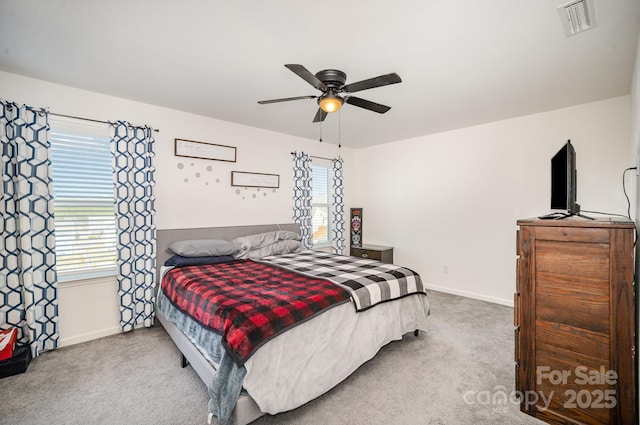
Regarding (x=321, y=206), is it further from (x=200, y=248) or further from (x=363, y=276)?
(x=363, y=276)

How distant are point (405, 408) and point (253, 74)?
2885mm

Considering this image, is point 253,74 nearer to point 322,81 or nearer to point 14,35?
point 322,81

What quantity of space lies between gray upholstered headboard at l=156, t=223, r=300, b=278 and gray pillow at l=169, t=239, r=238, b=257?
115 mm

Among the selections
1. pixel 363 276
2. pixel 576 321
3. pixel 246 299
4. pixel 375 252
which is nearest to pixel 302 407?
pixel 246 299

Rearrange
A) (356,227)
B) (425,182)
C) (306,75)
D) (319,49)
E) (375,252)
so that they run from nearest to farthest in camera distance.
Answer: (306,75), (319,49), (425,182), (375,252), (356,227)

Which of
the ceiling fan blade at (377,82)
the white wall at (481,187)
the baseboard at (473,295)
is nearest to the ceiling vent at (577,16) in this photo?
the ceiling fan blade at (377,82)

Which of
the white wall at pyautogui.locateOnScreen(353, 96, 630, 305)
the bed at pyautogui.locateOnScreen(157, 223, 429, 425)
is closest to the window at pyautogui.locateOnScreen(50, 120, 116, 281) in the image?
the bed at pyautogui.locateOnScreen(157, 223, 429, 425)

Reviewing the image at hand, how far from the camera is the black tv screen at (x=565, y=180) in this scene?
1888mm

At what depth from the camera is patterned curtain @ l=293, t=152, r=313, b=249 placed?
4.68 meters

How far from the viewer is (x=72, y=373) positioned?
232cm

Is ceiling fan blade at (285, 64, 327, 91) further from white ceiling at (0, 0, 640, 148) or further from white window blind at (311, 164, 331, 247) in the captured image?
white window blind at (311, 164, 331, 247)

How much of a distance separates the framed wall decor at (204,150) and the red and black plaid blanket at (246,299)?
4.89ft

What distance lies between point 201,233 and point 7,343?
1.86 metres

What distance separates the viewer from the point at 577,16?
5.82 ft
